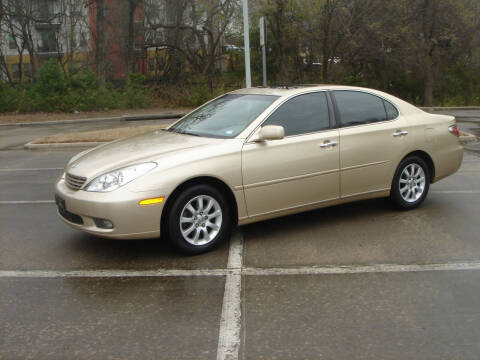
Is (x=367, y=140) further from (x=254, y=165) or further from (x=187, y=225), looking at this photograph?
(x=187, y=225)

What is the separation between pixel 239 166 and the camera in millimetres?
5762

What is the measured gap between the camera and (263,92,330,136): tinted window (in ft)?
20.5

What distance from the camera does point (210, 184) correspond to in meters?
5.71

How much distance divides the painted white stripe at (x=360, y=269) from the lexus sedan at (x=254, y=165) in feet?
2.48

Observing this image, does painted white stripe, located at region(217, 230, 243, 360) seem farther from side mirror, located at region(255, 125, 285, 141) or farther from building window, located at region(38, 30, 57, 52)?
building window, located at region(38, 30, 57, 52)

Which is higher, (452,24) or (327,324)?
(452,24)

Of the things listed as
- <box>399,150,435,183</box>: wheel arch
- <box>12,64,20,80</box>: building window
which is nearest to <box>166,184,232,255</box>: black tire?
<box>399,150,435,183</box>: wheel arch

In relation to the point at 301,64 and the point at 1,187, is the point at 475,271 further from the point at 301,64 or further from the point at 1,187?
the point at 301,64

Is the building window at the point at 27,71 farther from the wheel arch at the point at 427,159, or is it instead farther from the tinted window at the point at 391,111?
the wheel arch at the point at 427,159

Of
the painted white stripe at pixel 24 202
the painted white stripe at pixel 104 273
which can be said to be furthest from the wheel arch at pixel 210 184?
the painted white stripe at pixel 24 202

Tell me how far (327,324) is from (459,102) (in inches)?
1241

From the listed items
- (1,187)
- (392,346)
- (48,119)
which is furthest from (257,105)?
(48,119)

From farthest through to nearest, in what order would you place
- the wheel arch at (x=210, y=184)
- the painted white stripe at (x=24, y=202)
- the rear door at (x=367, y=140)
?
1. the painted white stripe at (x=24, y=202)
2. the rear door at (x=367, y=140)
3. the wheel arch at (x=210, y=184)

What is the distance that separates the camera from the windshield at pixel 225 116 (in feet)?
20.4
